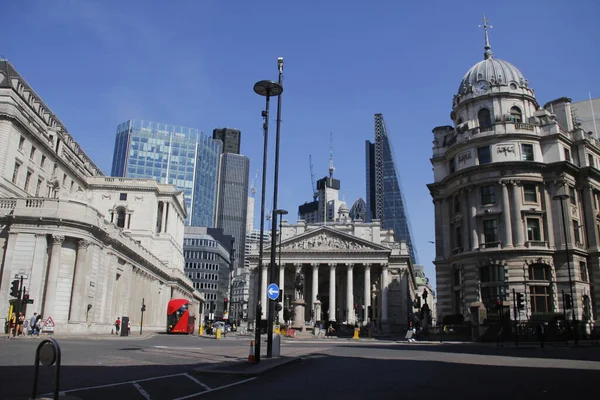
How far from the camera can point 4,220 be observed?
123ft

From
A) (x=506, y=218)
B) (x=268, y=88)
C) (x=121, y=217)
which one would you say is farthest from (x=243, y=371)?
(x=121, y=217)

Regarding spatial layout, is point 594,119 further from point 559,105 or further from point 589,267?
point 589,267

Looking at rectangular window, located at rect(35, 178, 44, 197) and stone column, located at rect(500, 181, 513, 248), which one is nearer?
stone column, located at rect(500, 181, 513, 248)

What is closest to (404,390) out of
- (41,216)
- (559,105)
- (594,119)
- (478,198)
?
(41,216)

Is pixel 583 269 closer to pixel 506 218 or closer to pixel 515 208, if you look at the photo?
pixel 515 208

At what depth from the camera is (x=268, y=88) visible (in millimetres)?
20297

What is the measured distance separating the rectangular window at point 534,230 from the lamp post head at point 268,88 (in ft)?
124

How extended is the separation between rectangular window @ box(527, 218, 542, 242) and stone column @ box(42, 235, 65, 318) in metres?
42.1

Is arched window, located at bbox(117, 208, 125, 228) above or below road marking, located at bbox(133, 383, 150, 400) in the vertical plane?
above

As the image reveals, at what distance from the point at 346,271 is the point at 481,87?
167 ft

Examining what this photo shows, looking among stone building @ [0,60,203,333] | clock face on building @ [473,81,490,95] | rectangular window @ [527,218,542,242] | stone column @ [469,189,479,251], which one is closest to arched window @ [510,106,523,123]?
clock face on building @ [473,81,490,95]

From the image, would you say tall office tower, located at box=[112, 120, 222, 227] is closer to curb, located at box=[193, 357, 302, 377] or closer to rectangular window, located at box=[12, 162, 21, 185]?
rectangular window, located at box=[12, 162, 21, 185]

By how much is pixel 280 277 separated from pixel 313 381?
7797 cm

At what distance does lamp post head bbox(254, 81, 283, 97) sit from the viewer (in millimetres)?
19875
